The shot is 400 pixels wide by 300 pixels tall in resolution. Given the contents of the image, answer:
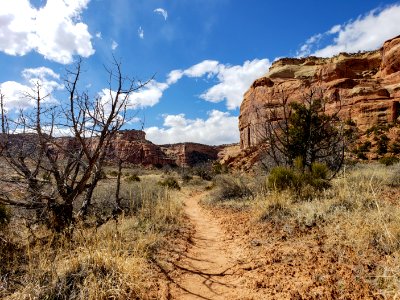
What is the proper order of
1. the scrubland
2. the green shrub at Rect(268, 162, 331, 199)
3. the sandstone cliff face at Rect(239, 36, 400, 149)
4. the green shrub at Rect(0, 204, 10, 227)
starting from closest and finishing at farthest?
the scrubland → the green shrub at Rect(0, 204, 10, 227) → the green shrub at Rect(268, 162, 331, 199) → the sandstone cliff face at Rect(239, 36, 400, 149)

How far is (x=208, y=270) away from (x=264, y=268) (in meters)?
0.85

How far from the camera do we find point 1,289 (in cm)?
333

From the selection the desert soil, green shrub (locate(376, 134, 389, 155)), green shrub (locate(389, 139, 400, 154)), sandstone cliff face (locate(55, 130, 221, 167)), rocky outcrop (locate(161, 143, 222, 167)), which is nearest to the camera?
the desert soil

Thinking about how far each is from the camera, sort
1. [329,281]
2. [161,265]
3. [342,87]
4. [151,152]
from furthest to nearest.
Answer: [151,152] < [342,87] < [161,265] < [329,281]

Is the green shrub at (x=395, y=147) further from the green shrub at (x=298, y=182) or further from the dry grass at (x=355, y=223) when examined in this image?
the green shrub at (x=298, y=182)

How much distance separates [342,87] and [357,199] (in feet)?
108

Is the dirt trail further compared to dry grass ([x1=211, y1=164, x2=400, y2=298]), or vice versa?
the dirt trail

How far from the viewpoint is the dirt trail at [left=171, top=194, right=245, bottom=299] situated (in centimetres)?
382

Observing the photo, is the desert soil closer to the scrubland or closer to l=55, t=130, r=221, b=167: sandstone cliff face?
the scrubland

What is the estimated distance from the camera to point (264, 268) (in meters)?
4.36

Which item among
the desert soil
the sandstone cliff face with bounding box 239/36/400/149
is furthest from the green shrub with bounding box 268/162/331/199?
the sandstone cliff face with bounding box 239/36/400/149

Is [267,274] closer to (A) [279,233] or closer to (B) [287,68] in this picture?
(A) [279,233]

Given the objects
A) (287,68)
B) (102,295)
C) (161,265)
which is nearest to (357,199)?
(161,265)


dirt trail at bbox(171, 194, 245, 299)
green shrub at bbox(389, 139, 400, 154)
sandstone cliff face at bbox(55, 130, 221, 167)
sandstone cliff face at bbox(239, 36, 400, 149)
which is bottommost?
dirt trail at bbox(171, 194, 245, 299)
